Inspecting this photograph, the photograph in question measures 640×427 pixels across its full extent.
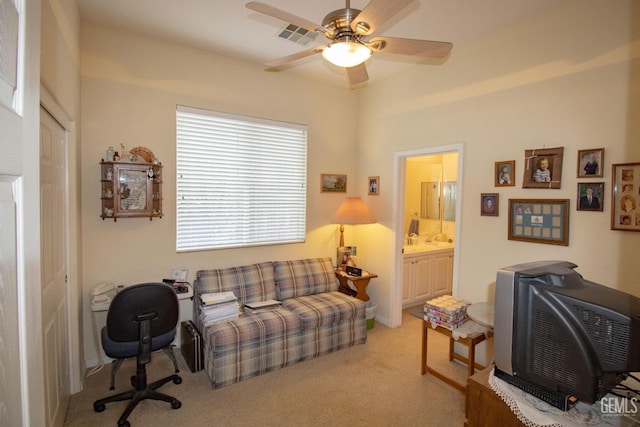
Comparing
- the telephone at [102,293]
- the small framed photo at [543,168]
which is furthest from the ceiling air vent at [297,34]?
the telephone at [102,293]

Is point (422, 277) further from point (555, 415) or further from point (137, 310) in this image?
point (137, 310)

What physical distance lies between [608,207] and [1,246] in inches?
124

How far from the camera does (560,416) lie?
132cm

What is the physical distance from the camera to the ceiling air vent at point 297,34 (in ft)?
9.45

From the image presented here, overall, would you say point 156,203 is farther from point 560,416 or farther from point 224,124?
point 560,416

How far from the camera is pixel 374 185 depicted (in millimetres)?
4281

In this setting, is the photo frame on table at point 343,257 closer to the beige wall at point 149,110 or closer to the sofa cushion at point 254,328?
the beige wall at point 149,110

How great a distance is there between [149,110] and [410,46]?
2512mm

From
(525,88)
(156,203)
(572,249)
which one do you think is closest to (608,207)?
(572,249)

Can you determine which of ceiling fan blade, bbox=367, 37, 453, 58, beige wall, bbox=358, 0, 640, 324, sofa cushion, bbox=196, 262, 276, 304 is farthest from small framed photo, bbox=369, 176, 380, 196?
ceiling fan blade, bbox=367, 37, 453, 58

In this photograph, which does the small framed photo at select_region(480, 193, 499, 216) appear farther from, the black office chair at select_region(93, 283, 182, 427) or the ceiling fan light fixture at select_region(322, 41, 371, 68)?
A: the black office chair at select_region(93, 283, 182, 427)

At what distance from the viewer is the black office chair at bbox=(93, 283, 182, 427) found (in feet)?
7.28

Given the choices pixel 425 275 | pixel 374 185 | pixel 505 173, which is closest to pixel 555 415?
pixel 505 173

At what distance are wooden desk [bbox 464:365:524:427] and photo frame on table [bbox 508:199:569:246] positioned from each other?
4.77 feet
